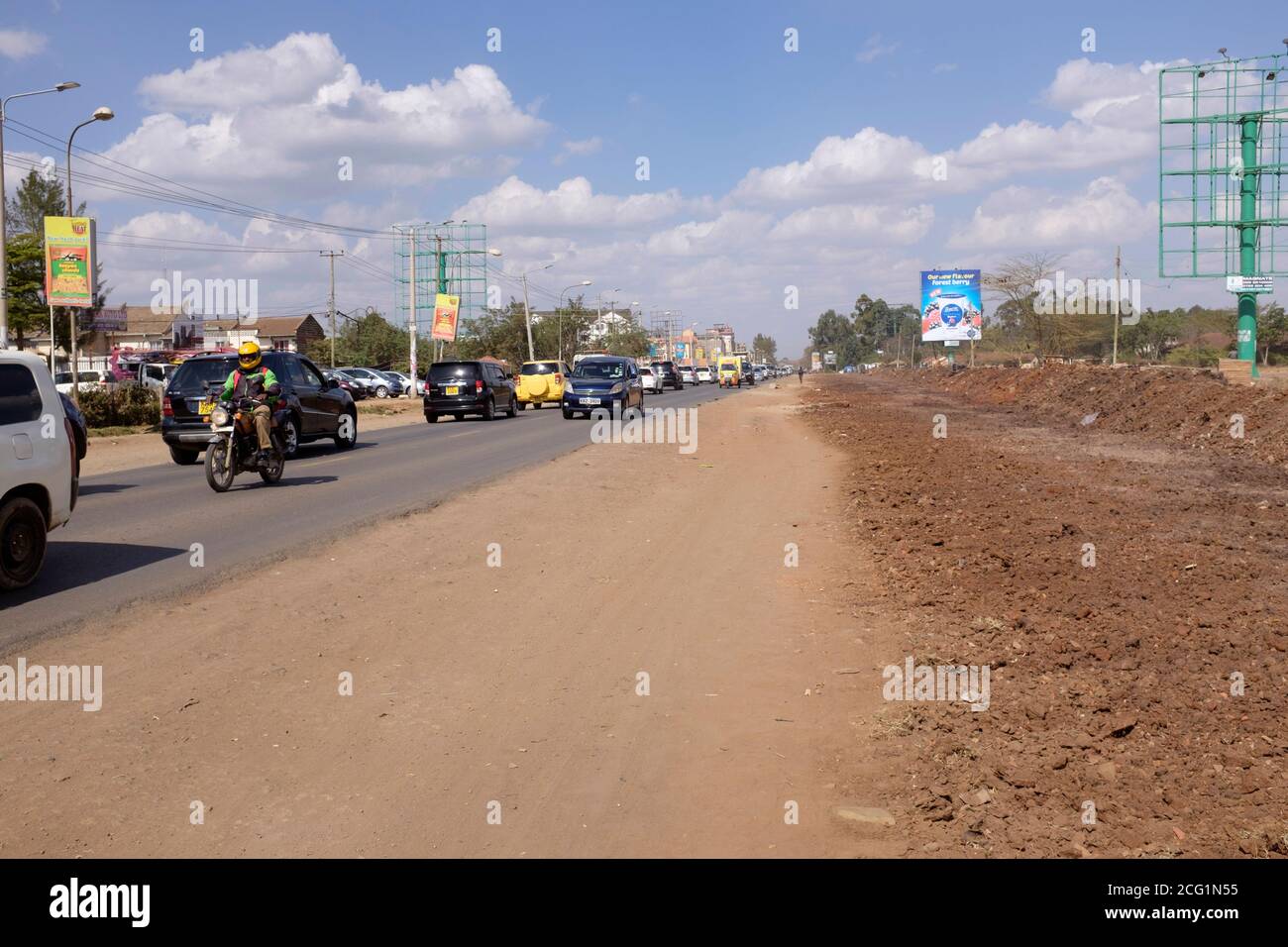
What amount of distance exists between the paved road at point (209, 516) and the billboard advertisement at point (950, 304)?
50793 mm

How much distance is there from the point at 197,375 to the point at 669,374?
50.4 m

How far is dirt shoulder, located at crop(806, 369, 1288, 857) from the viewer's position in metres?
4.59

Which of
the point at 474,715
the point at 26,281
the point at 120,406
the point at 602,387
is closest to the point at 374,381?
the point at 26,281

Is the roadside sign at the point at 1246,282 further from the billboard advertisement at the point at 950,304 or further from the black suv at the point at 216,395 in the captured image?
the black suv at the point at 216,395

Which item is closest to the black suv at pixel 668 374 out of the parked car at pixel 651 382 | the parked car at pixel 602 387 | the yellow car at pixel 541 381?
the parked car at pixel 651 382

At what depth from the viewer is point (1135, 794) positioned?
4.78 metres

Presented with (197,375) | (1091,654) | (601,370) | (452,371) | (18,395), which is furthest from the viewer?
(601,370)

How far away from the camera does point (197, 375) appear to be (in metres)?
19.3

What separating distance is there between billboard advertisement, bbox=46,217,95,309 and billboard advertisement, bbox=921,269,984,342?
50990mm

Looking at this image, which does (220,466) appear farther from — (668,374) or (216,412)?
(668,374)

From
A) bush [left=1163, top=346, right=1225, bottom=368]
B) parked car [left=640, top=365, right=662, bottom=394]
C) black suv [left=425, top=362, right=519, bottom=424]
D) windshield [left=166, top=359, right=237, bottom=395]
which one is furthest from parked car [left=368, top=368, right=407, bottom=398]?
bush [left=1163, top=346, right=1225, bottom=368]

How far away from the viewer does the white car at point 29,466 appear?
8414 mm
